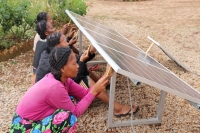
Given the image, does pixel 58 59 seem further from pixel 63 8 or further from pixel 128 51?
pixel 63 8

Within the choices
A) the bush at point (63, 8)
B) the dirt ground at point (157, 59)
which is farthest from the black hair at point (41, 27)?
the bush at point (63, 8)

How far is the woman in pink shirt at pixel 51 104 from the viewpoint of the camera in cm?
Answer: 257

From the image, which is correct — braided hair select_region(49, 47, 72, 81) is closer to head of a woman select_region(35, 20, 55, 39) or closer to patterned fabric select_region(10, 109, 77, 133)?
patterned fabric select_region(10, 109, 77, 133)

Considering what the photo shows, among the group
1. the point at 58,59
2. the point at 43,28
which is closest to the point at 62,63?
the point at 58,59

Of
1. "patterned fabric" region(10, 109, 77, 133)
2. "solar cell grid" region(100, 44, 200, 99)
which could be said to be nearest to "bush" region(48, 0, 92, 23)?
"solar cell grid" region(100, 44, 200, 99)

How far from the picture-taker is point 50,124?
102 inches

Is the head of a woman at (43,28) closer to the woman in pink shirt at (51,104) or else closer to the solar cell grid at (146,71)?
the solar cell grid at (146,71)

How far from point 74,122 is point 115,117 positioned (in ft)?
4.81

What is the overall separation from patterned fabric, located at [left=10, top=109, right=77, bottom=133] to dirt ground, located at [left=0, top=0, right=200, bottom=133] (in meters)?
1.19

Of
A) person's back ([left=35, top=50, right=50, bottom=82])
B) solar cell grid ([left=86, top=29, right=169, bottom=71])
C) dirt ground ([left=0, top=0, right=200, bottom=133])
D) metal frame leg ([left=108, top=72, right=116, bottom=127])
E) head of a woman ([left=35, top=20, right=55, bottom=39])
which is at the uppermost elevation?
head of a woman ([left=35, top=20, right=55, bottom=39])

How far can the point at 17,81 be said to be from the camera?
5.24 metres

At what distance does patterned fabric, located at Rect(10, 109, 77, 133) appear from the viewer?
8.47 feet

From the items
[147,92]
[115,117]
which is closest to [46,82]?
[115,117]

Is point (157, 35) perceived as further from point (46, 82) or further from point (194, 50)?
point (46, 82)
